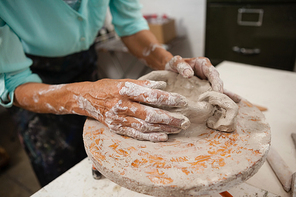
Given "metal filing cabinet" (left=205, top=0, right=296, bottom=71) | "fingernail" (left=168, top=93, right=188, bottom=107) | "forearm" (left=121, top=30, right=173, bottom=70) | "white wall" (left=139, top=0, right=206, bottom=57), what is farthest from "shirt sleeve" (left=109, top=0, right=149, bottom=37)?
"white wall" (left=139, top=0, right=206, bottom=57)

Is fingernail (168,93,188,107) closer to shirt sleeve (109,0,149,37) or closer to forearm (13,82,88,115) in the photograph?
forearm (13,82,88,115)

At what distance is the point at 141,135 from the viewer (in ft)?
2.73

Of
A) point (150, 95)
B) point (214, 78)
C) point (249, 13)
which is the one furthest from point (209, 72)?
point (249, 13)

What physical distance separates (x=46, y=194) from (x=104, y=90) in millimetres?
569

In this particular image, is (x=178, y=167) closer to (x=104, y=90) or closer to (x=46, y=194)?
(x=104, y=90)

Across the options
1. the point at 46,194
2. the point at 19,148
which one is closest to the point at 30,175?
the point at 19,148

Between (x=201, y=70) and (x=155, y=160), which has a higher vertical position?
(x=201, y=70)

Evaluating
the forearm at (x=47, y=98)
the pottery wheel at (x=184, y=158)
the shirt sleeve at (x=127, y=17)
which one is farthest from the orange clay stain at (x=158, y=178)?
the shirt sleeve at (x=127, y=17)

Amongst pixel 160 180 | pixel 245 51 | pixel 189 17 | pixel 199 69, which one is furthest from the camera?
pixel 189 17

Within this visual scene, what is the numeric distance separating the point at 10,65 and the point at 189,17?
98.5 inches

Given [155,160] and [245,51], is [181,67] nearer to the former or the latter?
[155,160]

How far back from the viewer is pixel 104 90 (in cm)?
86

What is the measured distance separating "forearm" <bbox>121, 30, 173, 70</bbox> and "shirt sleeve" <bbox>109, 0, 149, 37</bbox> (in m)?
0.05

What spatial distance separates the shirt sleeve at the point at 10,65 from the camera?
0.99 metres
